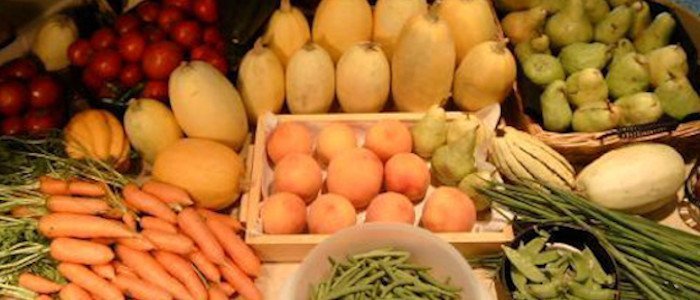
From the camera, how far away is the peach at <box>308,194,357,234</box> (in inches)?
35.4

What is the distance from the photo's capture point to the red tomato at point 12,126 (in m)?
1.03

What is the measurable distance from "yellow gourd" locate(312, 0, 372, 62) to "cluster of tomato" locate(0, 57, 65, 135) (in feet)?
1.53

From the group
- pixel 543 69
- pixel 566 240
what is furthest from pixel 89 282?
pixel 543 69

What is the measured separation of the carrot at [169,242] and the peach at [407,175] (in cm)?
32

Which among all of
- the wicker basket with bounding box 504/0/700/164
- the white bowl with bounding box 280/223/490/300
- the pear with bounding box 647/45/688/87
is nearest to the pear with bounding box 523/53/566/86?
Answer: the wicker basket with bounding box 504/0/700/164

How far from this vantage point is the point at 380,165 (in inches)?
38.3

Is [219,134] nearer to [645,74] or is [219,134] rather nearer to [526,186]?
[526,186]

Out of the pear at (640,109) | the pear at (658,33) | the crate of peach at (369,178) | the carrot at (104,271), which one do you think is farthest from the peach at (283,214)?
the pear at (658,33)

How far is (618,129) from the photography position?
0.98 meters

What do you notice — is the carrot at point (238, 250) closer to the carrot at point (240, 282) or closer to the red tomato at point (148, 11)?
the carrot at point (240, 282)

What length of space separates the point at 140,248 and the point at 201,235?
87 millimetres

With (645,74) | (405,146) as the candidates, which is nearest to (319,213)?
(405,146)

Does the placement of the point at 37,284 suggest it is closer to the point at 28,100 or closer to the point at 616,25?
the point at 28,100

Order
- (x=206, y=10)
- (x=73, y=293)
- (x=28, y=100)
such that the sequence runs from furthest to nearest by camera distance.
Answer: (x=206, y=10)
(x=28, y=100)
(x=73, y=293)
